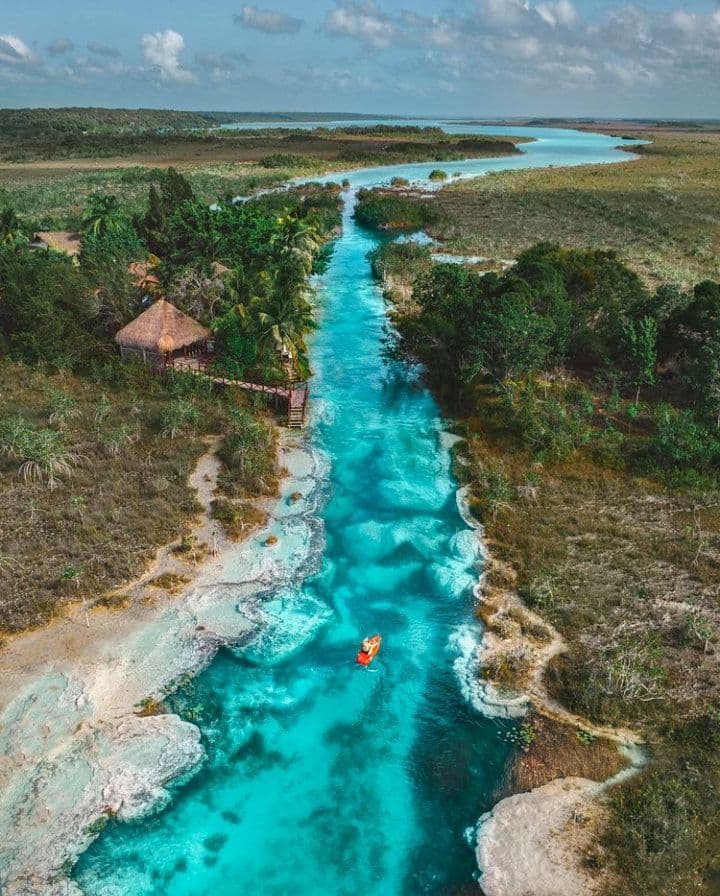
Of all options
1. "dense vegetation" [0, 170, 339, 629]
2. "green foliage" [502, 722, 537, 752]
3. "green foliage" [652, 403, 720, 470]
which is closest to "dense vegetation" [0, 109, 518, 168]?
"dense vegetation" [0, 170, 339, 629]

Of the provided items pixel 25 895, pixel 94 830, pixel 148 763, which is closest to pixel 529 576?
pixel 148 763

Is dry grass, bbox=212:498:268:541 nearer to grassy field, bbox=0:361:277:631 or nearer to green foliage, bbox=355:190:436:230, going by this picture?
grassy field, bbox=0:361:277:631

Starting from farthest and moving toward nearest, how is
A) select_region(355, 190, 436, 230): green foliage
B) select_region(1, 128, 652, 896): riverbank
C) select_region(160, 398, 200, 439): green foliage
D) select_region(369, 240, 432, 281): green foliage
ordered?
1. select_region(355, 190, 436, 230): green foliage
2. select_region(369, 240, 432, 281): green foliage
3. select_region(160, 398, 200, 439): green foliage
4. select_region(1, 128, 652, 896): riverbank

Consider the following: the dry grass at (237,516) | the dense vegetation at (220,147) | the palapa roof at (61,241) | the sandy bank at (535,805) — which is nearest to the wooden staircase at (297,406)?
the dry grass at (237,516)

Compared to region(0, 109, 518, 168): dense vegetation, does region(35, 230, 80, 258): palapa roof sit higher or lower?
lower

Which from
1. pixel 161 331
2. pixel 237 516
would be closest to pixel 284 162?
pixel 161 331

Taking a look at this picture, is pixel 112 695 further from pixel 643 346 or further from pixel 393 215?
pixel 393 215
